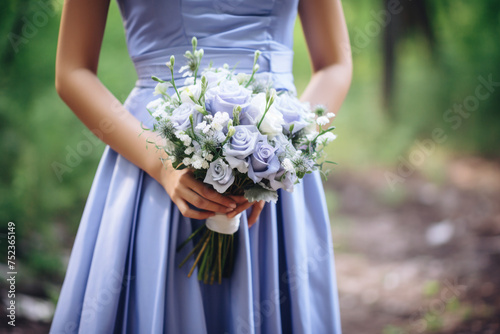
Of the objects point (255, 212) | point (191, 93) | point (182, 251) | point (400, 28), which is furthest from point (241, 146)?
point (400, 28)

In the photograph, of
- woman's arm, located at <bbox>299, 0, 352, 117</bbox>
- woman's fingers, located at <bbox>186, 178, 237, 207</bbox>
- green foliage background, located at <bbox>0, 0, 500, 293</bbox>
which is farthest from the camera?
green foliage background, located at <bbox>0, 0, 500, 293</bbox>

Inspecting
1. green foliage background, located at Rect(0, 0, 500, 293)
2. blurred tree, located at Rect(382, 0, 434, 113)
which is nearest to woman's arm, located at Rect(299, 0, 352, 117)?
green foliage background, located at Rect(0, 0, 500, 293)

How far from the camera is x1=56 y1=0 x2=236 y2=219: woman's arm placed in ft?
3.14

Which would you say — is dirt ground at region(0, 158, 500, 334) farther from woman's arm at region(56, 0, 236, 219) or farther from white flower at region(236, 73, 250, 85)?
white flower at region(236, 73, 250, 85)

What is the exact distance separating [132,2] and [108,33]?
175cm

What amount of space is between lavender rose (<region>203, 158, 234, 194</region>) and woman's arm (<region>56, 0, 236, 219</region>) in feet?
0.48

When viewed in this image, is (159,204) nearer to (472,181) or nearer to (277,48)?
(277,48)

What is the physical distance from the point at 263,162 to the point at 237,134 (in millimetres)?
74

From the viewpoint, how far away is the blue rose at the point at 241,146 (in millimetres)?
752

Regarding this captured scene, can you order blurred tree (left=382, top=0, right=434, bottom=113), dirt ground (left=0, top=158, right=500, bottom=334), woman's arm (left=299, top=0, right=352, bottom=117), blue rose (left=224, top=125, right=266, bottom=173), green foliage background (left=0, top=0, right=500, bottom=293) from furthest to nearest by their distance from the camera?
blurred tree (left=382, top=0, right=434, bottom=113) < dirt ground (left=0, top=158, right=500, bottom=334) < green foliage background (left=0, top=0, right=500, bottom=293) < woman's arm (left=299, top=0, right=352, bottom=117) < blue rose (left=224, top=125, right=266, bottom=173)

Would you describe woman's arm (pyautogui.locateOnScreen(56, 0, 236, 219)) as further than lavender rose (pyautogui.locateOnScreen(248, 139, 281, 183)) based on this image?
Yes

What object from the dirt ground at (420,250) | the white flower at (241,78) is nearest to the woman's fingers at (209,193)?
the white flower at (241,78)

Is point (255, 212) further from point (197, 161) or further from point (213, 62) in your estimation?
point (213, 62)

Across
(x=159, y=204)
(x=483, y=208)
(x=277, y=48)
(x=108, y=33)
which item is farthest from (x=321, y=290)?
(x=483, y=208)
